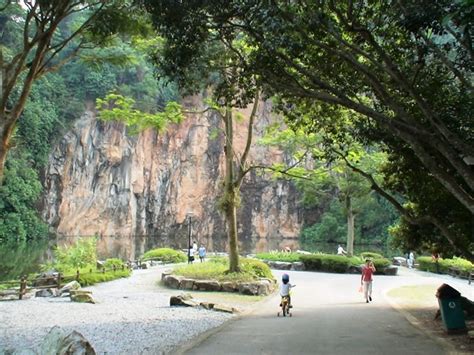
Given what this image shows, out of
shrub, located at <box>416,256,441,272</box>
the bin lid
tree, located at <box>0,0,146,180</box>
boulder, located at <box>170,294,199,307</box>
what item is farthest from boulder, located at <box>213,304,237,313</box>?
shrub, located at <box>416,256,441,272</box>

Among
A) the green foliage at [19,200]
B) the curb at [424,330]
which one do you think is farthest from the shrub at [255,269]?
the green foliage at [19,200]

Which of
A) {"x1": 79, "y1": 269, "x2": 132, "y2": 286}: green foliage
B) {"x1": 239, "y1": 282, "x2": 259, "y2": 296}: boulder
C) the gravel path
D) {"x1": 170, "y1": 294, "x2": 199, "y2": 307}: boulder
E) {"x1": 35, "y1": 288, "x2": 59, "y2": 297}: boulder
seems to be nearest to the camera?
the gravel path

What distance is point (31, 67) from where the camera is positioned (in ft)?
32.9

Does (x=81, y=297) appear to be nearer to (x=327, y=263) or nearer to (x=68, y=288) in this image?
(x=68, y=288)

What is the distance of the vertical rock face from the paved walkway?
102 ft

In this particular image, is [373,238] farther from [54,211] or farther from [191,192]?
[54,211]

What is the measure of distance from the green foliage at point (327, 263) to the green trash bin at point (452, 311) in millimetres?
19330

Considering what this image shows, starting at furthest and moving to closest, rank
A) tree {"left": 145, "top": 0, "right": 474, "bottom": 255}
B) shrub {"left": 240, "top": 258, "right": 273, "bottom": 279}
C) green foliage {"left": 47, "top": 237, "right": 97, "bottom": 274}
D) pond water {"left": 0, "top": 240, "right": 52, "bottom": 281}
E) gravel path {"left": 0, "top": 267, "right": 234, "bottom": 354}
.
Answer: pond water {"left": 0, "top": 240, "right": 52, "bottom": 281}, green foliage {"left": 47, "top": 237, "right": 97, "bottom": 274}, shrub {"left": 240, "top": 258, "right": 273, "bottom": 279}, gravel path {"left": 0, "top": 267, "right": 234, "bottom": 354}, tree {"left": 145, "top": 0, "right": 474, "bottom": 255}

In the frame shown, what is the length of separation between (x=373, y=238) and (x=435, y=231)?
49.6 metres

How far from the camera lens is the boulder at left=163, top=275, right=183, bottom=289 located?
1973 centimetres

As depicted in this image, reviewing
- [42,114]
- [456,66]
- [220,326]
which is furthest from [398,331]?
[42,114]

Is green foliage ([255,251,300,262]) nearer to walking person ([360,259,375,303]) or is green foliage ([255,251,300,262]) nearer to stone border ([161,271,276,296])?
stone border ([161,271,276,296])

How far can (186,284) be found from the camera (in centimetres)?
1941

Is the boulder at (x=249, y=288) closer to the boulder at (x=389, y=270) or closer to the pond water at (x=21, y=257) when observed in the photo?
the pond water at (x=21, y=257)
